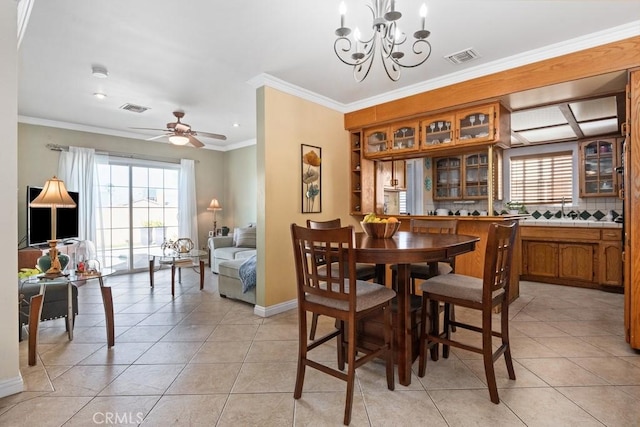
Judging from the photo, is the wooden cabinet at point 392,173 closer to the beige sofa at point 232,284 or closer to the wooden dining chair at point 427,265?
the wooden dining chair at point 427,265

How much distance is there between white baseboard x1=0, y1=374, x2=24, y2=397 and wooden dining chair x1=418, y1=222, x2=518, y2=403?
8.26 feet

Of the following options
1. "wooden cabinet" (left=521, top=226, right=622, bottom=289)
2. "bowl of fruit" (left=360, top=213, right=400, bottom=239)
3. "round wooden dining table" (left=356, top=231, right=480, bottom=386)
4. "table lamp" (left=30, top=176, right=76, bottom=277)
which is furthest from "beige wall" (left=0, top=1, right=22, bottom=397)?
"wooden cabinet" (left=521, top=226, right=622, bottom=289)

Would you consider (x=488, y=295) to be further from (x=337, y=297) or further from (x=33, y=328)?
(x=33, y=328)

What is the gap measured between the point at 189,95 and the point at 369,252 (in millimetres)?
3378

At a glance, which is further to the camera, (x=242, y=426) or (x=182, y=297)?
(x=182, y=297)

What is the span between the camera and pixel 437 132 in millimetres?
3615

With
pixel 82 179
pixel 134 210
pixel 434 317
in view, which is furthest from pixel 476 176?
pixel 82 179

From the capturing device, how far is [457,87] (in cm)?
333

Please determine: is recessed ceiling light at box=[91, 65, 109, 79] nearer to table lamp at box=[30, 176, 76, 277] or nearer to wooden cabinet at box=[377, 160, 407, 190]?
table lamp at box=[30, 176, 76, 277]

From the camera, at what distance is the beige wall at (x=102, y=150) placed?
473 centimetres

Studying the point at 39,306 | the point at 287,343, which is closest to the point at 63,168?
the point at 39,306

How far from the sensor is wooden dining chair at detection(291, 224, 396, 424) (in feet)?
5.47

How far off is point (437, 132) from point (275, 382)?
302 cm

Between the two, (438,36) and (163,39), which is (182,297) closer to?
(163,39)
